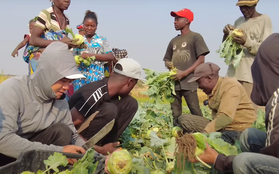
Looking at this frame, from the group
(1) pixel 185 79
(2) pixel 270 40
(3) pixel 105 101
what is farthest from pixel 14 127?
(1) pixel 185 79

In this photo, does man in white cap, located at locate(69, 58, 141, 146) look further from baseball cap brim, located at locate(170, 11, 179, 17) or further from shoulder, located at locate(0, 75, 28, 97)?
baseball cap brim, located at locate(170, 11, 179, 17)

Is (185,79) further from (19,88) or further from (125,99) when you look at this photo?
(19,88)

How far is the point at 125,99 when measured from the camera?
468cm

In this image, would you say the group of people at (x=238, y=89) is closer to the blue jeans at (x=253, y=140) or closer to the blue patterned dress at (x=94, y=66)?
the blue jeans at (x=253, y=140)

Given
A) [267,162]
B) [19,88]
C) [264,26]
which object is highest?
[264,26]

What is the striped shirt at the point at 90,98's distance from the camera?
4.18m

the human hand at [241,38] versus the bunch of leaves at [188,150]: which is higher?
the human hand at [241,38]

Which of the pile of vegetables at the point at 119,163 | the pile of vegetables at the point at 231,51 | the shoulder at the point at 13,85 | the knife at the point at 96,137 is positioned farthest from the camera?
the pile of vegetables at the point at 231,51

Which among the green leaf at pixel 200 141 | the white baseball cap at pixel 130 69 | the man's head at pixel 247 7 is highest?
the man's head at pixel 247 7

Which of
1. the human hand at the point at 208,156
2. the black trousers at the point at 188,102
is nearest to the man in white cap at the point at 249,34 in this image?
the black trousers at the point at 188,102

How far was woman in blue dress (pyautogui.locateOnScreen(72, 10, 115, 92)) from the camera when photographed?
5684mm

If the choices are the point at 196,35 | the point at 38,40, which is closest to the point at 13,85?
the point at 38,40

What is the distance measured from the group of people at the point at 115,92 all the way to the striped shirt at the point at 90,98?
0.01 m

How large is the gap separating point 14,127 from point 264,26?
4.29 meters
